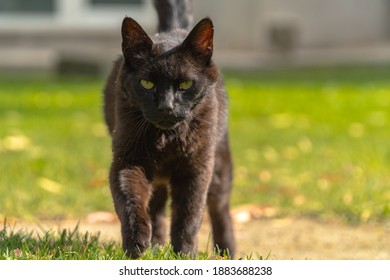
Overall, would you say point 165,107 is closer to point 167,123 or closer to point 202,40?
point 167,123

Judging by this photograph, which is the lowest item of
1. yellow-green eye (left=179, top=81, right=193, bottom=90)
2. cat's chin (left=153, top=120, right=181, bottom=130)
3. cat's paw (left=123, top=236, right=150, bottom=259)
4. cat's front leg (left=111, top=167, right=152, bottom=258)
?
cat's paw (left=123, top=236, right=150, bottom=259)

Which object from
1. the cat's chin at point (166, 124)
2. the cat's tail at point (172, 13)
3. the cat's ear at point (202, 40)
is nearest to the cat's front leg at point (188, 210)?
the cat's chin at point (166, 124)

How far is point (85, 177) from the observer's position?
22.3 ft

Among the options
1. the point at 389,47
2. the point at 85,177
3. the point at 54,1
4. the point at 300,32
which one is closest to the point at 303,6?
the point at 300,32

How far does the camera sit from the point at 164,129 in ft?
13.2

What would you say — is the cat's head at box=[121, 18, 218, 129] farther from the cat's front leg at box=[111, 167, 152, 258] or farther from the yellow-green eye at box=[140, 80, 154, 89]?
the cat's front leg at box=[111, 167, 152, 258]

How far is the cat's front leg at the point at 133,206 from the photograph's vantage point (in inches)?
149

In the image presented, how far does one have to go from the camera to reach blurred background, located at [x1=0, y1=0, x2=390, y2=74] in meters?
16.7

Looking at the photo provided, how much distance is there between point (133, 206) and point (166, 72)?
23.9 inches

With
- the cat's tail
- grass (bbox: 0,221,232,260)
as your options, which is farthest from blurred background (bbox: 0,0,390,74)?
grass (bbox: 0,221,232,260)

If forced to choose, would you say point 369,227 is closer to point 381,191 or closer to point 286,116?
point 381,191

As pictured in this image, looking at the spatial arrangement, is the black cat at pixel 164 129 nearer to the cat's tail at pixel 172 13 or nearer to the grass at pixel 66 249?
the grass at pixel 66 249

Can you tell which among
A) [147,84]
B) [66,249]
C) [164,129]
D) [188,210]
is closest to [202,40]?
[147,84]

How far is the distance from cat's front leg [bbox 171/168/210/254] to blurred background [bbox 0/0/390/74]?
11497 mm
